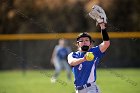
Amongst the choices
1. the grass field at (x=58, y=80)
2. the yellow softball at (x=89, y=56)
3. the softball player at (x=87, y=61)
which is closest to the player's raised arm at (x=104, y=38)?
the softball player at (x=87, y=61)

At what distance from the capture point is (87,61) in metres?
7.10

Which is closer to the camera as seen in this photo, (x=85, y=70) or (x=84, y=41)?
(x=84, y=41)

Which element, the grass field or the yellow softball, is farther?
the grass field

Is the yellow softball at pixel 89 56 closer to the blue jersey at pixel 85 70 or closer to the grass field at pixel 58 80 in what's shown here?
the blue jersey at pixel 85 70

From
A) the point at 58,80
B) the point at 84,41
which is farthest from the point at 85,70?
the point at 58,80

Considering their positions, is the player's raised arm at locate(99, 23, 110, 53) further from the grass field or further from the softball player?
the grass field

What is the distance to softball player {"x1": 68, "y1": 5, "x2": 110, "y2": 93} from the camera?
23.0 feet

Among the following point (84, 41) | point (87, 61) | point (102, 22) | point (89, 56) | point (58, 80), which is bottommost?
point (58, 80)

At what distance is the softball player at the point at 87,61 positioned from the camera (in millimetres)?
7004

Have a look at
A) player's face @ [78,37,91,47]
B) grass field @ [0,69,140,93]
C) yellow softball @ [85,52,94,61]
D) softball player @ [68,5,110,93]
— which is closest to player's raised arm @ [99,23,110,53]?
softball player @ [68,5,110,93]

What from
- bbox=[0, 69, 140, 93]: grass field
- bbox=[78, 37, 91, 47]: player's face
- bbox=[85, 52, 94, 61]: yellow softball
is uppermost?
bbox=[78, 37, 91, 47]: player's face

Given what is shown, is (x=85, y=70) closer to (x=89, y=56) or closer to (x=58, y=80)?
(x=89, y=56)

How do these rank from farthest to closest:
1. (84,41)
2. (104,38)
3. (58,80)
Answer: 1. (58,80)
2. (104,38)
3. (84,41)

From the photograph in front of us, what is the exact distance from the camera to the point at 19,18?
25.1 meters
